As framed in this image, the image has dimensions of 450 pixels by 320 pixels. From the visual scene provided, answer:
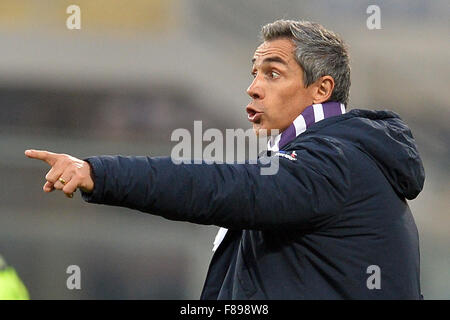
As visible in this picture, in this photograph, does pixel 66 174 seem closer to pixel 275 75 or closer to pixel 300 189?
pixel 300 189

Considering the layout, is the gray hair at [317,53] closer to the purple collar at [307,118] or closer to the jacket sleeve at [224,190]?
the purple collar at [307,118]

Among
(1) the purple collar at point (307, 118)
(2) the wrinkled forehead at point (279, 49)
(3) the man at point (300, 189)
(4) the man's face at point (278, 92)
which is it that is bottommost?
(3) the man at point (300, 189)

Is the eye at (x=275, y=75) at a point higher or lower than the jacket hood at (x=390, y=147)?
higher

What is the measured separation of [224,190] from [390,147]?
36cm

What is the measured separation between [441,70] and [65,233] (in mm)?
2584

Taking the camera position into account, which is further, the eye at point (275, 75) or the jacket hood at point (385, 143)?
the eye at point (275, 75)

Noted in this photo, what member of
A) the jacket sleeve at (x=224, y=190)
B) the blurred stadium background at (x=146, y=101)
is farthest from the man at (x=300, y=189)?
the blurred stadium background at (x=146, y=101)

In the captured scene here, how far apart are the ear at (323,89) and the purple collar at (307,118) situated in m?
0.02

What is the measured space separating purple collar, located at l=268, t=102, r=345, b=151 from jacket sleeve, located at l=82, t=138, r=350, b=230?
183mm

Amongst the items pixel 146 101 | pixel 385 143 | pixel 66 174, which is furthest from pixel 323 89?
pixel 146 101

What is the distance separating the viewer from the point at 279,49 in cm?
175

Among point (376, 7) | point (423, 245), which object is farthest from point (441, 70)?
point (423, 245)

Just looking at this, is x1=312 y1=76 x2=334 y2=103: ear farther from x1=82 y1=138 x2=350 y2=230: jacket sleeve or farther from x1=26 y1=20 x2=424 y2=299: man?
x1=82 y1=138 x2=350 y2=230: jacket sleeve

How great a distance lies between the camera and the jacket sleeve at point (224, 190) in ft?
4.47
